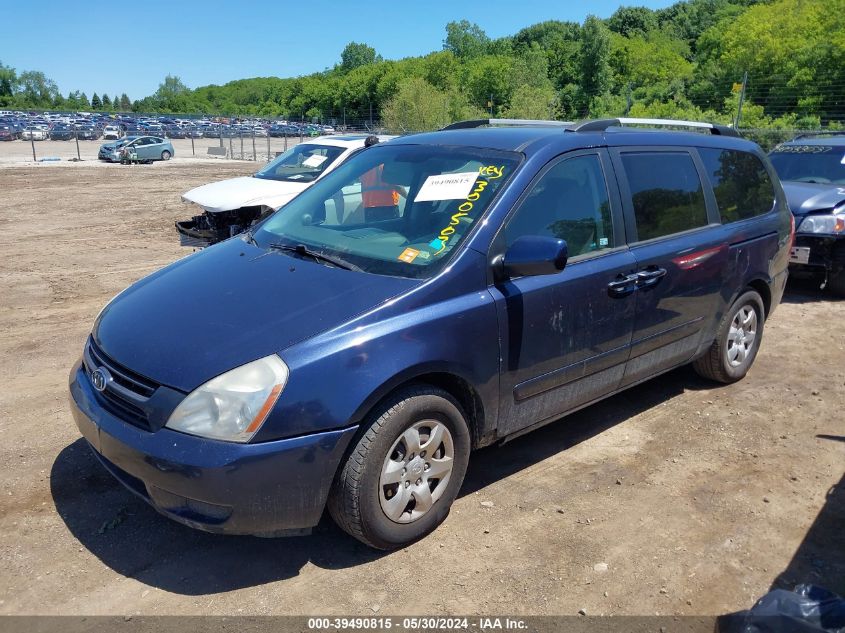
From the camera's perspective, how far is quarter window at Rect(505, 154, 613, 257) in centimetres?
362

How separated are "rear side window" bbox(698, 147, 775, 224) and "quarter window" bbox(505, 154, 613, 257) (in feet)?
4.22

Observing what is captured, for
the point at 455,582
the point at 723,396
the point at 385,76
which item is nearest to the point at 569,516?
the point at 455,582

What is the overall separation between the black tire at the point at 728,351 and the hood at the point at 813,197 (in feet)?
9.99

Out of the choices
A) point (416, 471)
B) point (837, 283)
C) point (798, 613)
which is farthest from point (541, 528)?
point (837, 283)

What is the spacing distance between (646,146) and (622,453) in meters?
1.93

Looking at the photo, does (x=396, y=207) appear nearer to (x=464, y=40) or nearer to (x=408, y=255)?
(x=408, y=255)

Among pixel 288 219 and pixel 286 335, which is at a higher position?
pixel 288 219

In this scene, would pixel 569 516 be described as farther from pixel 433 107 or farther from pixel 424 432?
pixel 433 107

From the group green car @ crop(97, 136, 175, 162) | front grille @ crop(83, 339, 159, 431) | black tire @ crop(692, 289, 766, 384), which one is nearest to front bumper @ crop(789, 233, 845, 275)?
black tire @ crop(692, 289, 766, 384)

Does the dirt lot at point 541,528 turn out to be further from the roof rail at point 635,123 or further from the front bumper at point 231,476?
the roof rail at point 635,123

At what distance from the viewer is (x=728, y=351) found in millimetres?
5242

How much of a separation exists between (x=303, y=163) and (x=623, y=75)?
77.6 m

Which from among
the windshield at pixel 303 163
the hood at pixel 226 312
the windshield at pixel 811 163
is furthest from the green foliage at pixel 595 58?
the hood at pixel 226 312

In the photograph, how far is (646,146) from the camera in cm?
434
